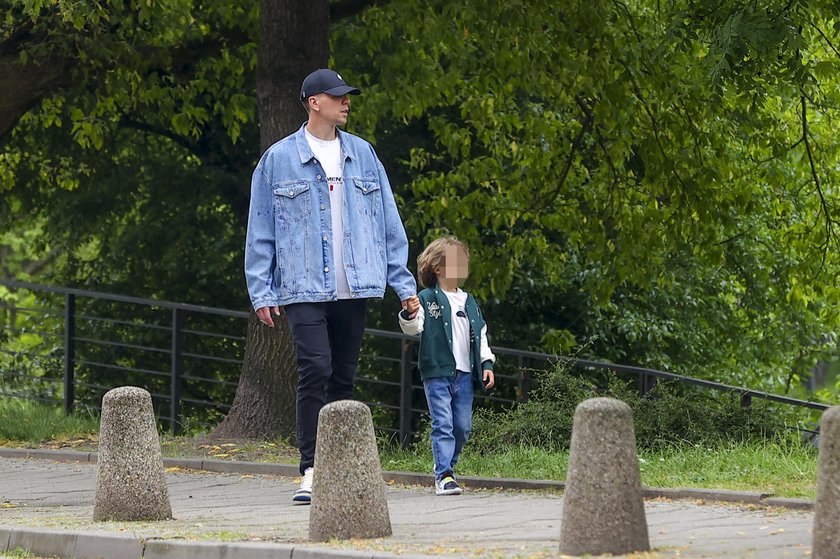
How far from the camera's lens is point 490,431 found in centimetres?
1054

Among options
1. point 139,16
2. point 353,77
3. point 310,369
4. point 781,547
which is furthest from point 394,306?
point 781,547

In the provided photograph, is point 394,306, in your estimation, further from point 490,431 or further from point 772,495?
point 772,495

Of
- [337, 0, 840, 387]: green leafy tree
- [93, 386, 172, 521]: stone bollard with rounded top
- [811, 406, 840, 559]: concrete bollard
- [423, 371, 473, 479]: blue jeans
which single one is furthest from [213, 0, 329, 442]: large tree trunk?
[811, 406, 840, 559]: concrete bollard

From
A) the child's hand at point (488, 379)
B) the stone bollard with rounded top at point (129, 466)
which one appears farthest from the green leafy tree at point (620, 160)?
the stone bollard with rounded top at point (129, 466)

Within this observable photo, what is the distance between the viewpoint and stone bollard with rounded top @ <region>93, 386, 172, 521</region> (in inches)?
282

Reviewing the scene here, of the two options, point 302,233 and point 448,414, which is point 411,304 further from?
Result: point 448,414

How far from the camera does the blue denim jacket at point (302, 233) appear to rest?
7.55 meters

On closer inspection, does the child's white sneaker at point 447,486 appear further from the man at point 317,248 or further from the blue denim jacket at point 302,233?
the blue denim jacket at point 302,233

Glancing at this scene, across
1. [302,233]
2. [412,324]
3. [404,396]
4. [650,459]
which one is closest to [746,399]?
[650,459]

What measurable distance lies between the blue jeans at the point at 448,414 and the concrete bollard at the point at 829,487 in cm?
365

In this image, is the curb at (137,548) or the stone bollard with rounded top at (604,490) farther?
the curb at (137,548)

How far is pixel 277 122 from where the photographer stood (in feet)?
37.4

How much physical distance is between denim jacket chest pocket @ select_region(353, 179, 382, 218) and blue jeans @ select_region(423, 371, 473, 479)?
1.24 metres

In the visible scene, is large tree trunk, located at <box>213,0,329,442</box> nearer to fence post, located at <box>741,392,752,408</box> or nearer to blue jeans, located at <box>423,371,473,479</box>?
blue jeans, located at <box>423,371,473,479</box>
